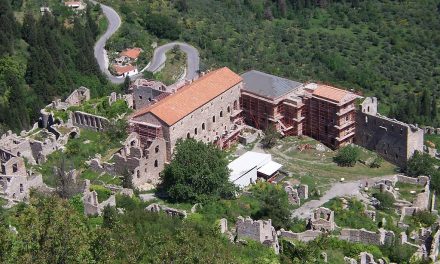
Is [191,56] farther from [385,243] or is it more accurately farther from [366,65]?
[385,243]

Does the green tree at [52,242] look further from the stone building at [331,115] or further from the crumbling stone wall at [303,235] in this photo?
the stone building at [331,115]

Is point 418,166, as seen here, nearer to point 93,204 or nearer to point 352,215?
point 352,215

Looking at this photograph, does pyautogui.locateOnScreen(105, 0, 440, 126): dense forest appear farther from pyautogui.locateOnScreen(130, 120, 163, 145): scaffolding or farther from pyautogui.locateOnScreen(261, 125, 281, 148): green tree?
pyautogui.locateOnScreen(130, 120, 163, 145): scaffolding

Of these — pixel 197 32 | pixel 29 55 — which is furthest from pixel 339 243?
pixel 197 32

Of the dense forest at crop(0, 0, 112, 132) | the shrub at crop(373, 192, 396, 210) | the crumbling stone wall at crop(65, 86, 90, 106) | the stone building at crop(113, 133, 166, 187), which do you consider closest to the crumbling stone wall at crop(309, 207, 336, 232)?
the shrub at crop(373, 192, 396, 210)

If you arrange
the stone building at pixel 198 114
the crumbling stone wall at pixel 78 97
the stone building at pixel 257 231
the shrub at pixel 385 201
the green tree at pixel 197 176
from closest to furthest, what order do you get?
1. the stone building at pixel 257 231
2. the green tree at pixel 197 176
3. the shrub at pixel 385 201
4. the stone building at pixel 198 114
5. the crumbling stone wall at pixel 78 97

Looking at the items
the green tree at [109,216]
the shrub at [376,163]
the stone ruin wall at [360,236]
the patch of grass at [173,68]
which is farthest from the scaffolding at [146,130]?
the patch of grass at [173,68]
